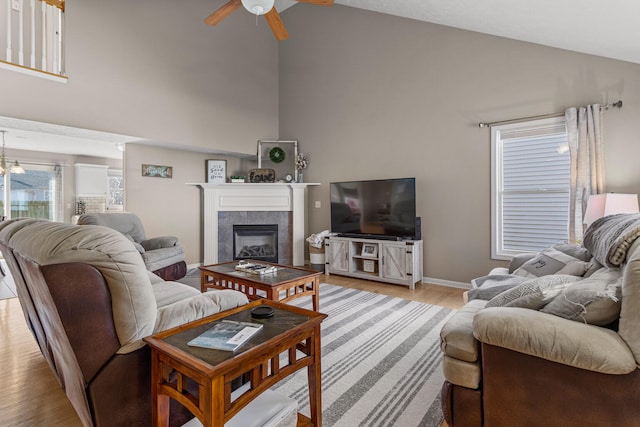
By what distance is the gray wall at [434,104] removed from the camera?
3287 millimetres

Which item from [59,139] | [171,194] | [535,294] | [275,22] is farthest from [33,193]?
[535,294]

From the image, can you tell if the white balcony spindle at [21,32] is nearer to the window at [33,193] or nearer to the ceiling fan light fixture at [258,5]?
the ceiling fan light fixture at [258,5]

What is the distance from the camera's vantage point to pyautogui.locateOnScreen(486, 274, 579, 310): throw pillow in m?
1.39

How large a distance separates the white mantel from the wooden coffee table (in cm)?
244

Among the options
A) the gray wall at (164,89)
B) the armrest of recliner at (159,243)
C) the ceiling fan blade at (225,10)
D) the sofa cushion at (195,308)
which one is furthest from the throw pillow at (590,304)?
the gray wall at (164,89)

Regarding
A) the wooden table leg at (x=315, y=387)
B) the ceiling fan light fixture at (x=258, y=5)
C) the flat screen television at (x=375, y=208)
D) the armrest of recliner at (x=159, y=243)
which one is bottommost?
the wooden table leg at (x=315, y=387)

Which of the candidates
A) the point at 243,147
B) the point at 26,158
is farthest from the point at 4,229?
the point at 26,158

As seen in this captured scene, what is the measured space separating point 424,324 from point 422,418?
130 centimetres

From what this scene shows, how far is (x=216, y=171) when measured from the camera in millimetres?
5699

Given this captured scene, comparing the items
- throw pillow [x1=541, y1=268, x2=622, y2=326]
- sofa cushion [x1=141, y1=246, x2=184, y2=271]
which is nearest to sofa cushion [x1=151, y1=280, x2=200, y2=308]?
sofa cushion [x1=141, y1=246, x2=184, y2=271]

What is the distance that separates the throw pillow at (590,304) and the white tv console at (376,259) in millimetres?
2698

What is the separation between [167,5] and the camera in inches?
180

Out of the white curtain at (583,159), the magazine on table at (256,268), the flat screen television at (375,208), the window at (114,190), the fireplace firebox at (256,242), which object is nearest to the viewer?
the magazine on table at (256,268)

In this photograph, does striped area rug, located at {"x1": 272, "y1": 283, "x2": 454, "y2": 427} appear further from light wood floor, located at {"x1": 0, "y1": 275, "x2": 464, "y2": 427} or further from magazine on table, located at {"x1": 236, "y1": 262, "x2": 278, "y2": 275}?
light wood floor, located at {"x1": 0, "y1": 275, "x2": 464, "y2": 427}
